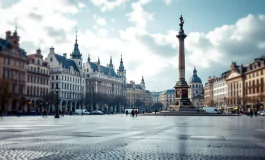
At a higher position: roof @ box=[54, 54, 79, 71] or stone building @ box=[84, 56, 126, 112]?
roof @ box=[54, 54, 79, 71]

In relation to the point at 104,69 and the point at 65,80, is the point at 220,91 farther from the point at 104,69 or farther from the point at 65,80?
the point at 65,80

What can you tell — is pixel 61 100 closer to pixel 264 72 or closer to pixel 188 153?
pixel 264 72

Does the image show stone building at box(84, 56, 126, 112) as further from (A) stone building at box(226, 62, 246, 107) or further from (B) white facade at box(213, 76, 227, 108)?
(A) stone building at box(226, 62, 246, 107)

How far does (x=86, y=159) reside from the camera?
977 cm

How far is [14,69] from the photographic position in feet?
286

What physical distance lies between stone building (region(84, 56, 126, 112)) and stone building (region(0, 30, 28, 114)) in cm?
4925

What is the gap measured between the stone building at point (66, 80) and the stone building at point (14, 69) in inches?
1143

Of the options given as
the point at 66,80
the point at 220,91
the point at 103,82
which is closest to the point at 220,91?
the point at 220,91

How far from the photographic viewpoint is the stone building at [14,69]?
8094 cm

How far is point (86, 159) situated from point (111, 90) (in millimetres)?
158955

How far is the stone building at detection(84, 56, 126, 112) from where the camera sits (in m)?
153

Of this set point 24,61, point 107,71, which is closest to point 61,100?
point 24,61

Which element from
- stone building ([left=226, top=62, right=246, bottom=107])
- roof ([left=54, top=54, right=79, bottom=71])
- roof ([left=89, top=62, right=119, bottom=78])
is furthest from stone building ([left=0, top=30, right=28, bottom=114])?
stone building ([left=226, top=62, right=246, bottom=107])

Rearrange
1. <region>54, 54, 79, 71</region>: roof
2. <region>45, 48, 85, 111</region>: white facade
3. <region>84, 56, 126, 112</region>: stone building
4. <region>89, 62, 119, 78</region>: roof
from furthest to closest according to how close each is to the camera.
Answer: <region>89, 62, 119, 78</region>: roof < <region>84, 56, 126, 112</region>: stone building < <region>54, 54, 79, 71</region>: roof < <region>45, 48, 85, 111</region>: white facade
